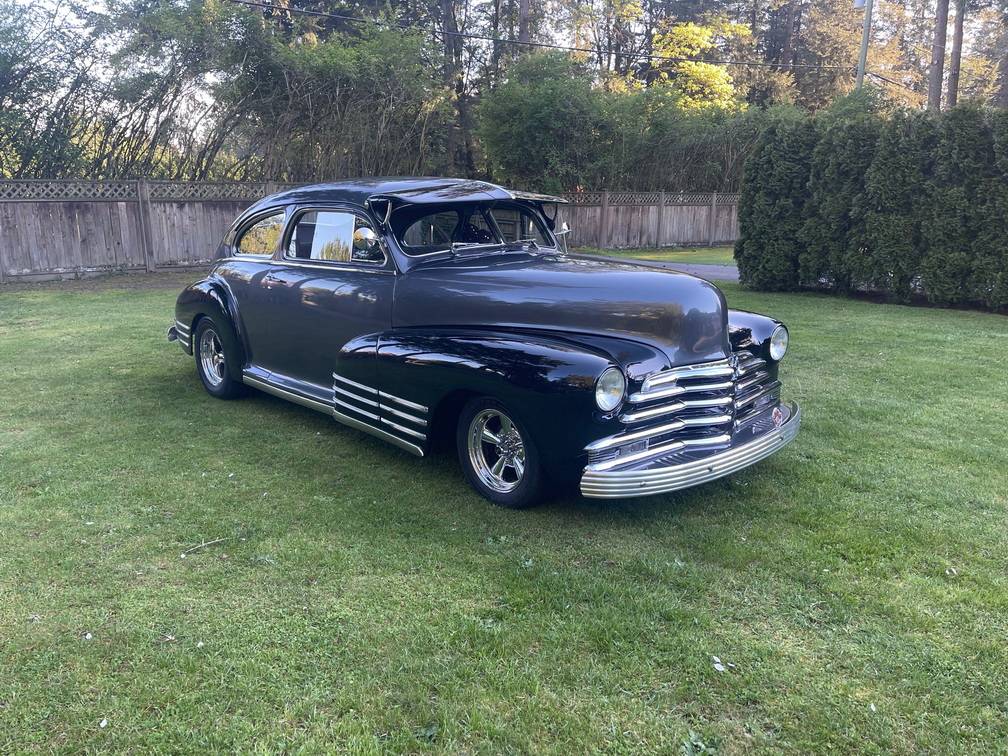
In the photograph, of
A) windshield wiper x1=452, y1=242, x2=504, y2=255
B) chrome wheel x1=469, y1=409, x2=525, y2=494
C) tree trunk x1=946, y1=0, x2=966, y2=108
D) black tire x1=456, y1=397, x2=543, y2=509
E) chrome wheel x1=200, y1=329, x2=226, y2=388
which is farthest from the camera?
tree trunk x1=946, y1=0, x2=966, y2=108

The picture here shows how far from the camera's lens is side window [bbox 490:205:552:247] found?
5551 mm

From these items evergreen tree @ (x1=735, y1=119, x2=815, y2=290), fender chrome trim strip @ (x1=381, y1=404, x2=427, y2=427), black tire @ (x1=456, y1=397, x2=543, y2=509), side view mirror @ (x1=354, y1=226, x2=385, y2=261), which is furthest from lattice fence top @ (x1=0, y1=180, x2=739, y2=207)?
black tire @ (x1=456, y1=397, x2=543, y2=509)

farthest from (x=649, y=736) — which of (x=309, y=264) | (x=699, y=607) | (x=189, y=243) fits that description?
(x=189, y=243)

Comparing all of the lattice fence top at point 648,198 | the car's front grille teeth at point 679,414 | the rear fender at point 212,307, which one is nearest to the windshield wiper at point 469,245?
the car's front grille teeth at point 679,414

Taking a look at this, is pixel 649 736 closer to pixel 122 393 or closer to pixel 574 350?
pixel 574 350

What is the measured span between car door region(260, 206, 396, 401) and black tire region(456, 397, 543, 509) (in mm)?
Result: 935

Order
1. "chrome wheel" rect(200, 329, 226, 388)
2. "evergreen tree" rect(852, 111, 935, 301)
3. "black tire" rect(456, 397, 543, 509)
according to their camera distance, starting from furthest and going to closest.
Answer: "evergreen tree" rect(852, 111, 935, 301) < "chrome wheel" rect(200, 329, 226, 388) < "black tire" rect(456, 397, 543, 509)

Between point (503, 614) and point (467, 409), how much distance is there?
1.46 m

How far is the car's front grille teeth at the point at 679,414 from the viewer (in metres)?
3.93

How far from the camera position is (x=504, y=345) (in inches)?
164

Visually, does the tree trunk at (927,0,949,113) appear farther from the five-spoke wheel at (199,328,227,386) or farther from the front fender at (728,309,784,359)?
the five-spoke wheel at (199,328,227,386)

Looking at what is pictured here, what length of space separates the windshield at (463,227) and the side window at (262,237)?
1435 millimetres

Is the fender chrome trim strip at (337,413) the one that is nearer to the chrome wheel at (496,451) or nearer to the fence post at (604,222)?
the chrome wheel at (496,451)

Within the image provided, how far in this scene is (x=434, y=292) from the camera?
4.68m
